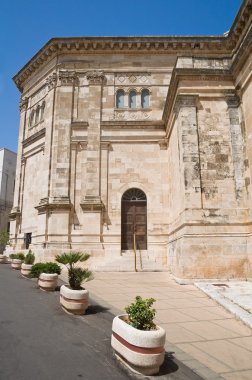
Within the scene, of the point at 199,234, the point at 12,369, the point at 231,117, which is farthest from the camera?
the point at 231,117

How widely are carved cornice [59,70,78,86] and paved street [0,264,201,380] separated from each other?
17102mm

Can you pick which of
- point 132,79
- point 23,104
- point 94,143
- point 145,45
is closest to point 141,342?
point 94,143

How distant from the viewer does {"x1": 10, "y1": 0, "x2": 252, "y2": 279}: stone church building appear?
13592 mm

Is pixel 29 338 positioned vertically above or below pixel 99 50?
below

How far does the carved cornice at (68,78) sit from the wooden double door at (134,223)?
367 inches

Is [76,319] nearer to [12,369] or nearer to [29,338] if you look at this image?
[29,338]

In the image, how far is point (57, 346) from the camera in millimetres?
5777

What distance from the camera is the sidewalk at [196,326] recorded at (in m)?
5.12

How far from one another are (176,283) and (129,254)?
21.5 feet

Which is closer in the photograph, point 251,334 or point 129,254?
point 251,334

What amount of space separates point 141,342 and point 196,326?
2.85 metres

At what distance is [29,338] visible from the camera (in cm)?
618

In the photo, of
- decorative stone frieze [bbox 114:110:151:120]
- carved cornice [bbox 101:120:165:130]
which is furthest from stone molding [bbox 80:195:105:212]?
decorative stone frieze [bbox 114:110:151:120]

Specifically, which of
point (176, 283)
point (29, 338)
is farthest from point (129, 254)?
point (29, 338)
